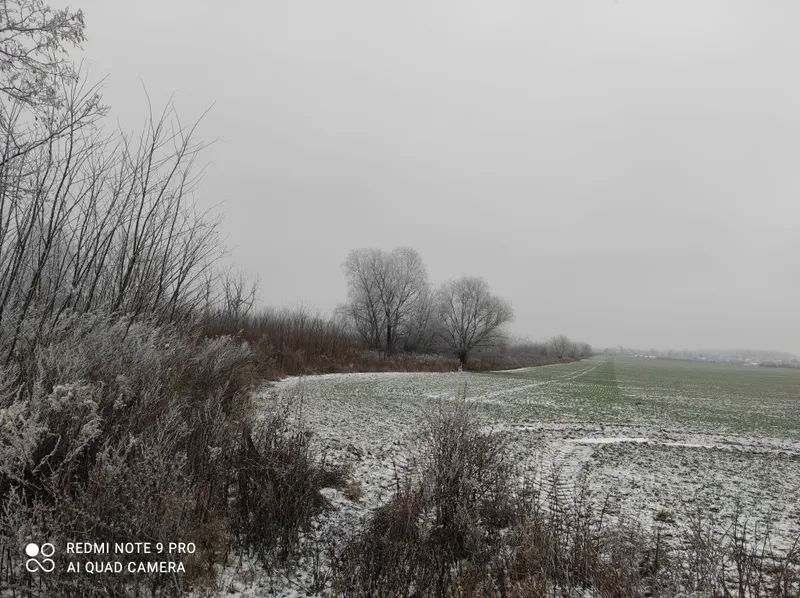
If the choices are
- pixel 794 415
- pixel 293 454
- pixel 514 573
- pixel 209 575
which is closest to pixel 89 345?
pixel 293 454

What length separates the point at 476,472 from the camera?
4375 mm

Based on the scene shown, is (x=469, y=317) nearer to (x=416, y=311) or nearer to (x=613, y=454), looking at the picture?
(x=416, y=311)

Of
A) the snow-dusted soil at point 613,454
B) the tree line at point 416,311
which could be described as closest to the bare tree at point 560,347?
the tree line at point 416,311

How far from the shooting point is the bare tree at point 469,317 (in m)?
60.7

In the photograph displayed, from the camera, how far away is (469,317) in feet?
204

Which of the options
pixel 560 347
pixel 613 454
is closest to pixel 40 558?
pixel 613 454

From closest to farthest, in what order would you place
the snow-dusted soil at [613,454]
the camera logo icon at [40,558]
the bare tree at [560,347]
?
1. the camera logo icon at [40,558]
2. the snow-dusted soil at [613,454]
3. the bare tree at [560,347]

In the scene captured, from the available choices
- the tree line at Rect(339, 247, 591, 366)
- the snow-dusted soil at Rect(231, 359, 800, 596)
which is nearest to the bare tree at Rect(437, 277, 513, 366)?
the tree line at Rect(339, 247, 591, 366)

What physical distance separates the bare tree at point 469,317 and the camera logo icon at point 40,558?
5810cm

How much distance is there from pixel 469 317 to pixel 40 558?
6124 cm

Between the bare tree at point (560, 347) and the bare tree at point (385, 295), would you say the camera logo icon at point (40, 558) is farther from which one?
the bare tree at point (560, 347)

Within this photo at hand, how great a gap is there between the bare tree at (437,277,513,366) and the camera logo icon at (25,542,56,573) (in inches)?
2287

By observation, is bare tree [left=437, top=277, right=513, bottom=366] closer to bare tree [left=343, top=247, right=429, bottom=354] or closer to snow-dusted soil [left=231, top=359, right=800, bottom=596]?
bare tree [left=343, top=247, right=429, bottom=354]

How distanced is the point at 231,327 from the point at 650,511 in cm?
1587
